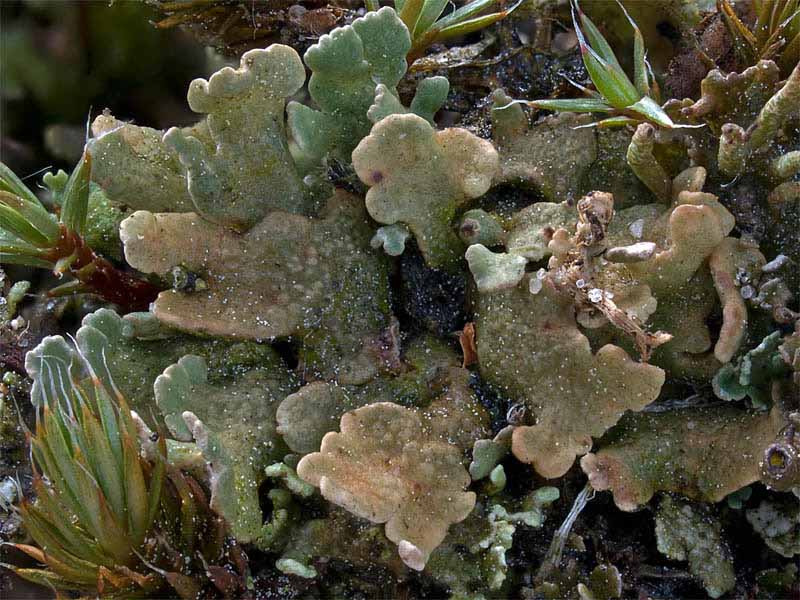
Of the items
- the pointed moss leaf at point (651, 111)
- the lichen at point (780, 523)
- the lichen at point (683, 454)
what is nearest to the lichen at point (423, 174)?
the pointed moss leaf at point (651, 111)

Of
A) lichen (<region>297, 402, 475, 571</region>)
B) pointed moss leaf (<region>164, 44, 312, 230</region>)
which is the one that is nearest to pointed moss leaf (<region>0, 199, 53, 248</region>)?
pointed moss leaf (<region>164, 44, 312, 230</region>)

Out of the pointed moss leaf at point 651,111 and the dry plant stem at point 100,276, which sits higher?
the pointed moss leaf at point 651,111

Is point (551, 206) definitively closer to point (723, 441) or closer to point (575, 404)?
point (575, 404)

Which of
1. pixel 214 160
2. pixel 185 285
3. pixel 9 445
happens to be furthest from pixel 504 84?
pixel 9 445

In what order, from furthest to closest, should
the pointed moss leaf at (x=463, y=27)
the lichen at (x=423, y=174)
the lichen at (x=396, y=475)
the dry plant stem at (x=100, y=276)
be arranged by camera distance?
the pointed moss leaf at (x=463, y=27)
the dry plant stem at (x=100, y=276)
the lichen at (x=423, y=174)
the lichen at (x=396, y=475)

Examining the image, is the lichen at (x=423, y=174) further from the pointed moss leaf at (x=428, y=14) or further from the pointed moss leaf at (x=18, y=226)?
the pointed moss leaf at (x=18, y=226)

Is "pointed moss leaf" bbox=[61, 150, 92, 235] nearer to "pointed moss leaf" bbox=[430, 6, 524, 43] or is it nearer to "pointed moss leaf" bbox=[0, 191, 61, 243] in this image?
"pointed moss leaf" bbox=[0, 191, 61, 243]

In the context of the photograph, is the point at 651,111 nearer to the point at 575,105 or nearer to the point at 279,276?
the point at 575,105
